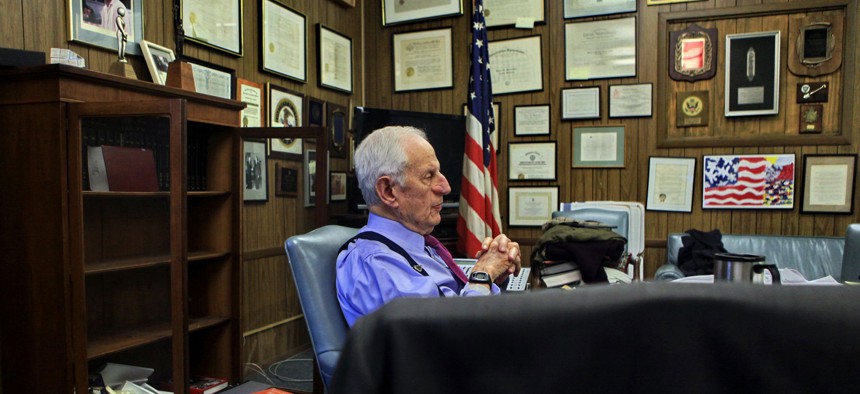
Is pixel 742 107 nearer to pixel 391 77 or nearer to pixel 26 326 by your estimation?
pixel 391 77

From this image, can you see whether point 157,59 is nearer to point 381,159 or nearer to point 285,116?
point 285,116

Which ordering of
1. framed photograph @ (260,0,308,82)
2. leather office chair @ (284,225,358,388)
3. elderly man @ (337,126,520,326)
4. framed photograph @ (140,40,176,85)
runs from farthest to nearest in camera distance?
1. framed photograph @ (260,0,308,82)
2. framed photograph @ (140,40,176,85)
3. elderly man @ (337,126,520,326)
4. leather office chair @ (284,225,358,388)

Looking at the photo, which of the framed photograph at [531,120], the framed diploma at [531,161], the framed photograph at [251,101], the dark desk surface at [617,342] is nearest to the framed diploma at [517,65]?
the framed photograph at [531,120]

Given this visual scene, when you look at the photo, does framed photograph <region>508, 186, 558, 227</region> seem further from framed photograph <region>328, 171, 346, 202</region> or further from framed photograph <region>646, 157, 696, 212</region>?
framed photograph <region>328, 171, 346, 202</region>

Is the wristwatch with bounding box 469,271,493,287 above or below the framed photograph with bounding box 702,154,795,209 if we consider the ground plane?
below

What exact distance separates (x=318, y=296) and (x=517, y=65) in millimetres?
3297

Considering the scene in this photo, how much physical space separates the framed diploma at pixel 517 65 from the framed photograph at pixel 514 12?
0.44ft

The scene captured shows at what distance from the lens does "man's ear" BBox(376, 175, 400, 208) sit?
1.62 meters

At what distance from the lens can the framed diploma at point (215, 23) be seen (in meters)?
2.87

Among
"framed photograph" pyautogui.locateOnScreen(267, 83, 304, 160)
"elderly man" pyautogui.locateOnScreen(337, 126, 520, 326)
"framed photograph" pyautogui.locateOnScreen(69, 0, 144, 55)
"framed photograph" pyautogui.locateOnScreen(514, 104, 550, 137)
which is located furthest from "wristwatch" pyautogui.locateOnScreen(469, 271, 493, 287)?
"framed photograph" pyautogui.locateOnScreen(514, 104, 550, 137)

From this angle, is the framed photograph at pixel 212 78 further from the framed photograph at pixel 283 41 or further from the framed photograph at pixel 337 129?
the framed photograph at pixel 337 129

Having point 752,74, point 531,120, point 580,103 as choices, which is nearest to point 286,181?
point 531,120

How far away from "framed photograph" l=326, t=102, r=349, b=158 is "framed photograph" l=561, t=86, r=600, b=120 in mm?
1753

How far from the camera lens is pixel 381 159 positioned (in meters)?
1.63
